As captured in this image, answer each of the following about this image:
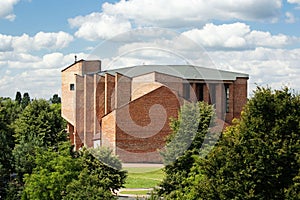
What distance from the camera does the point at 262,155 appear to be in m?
21.8

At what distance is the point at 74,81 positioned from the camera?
213 feet

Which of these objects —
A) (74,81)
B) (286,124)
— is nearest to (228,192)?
(286,124)

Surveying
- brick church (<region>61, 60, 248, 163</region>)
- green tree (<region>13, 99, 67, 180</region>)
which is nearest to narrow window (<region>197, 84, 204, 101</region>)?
brick church (<region>61, 60, 248, 163</region>)

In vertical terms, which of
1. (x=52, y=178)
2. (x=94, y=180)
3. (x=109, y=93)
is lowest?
(x=52, y=178)

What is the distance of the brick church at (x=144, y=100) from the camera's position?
54.3m

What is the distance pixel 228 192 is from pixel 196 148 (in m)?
9.86

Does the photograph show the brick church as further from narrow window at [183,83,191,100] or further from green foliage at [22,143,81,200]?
green foliage at [22,143,81,200]

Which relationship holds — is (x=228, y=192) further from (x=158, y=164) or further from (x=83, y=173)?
(x=158, y=164)

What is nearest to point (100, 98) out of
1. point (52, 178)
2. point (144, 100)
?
point (144, 100)

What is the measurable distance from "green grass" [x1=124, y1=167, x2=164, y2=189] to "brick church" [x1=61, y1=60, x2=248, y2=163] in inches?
180

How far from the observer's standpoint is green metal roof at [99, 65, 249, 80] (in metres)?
54.5

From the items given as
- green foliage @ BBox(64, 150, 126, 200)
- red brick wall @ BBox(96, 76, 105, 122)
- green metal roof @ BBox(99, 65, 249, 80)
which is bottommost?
green foliage @ BBox(64, 150, 126, 200)

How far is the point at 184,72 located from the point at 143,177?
1396cm

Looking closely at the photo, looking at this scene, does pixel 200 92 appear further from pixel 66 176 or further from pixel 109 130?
pixel 66 176
